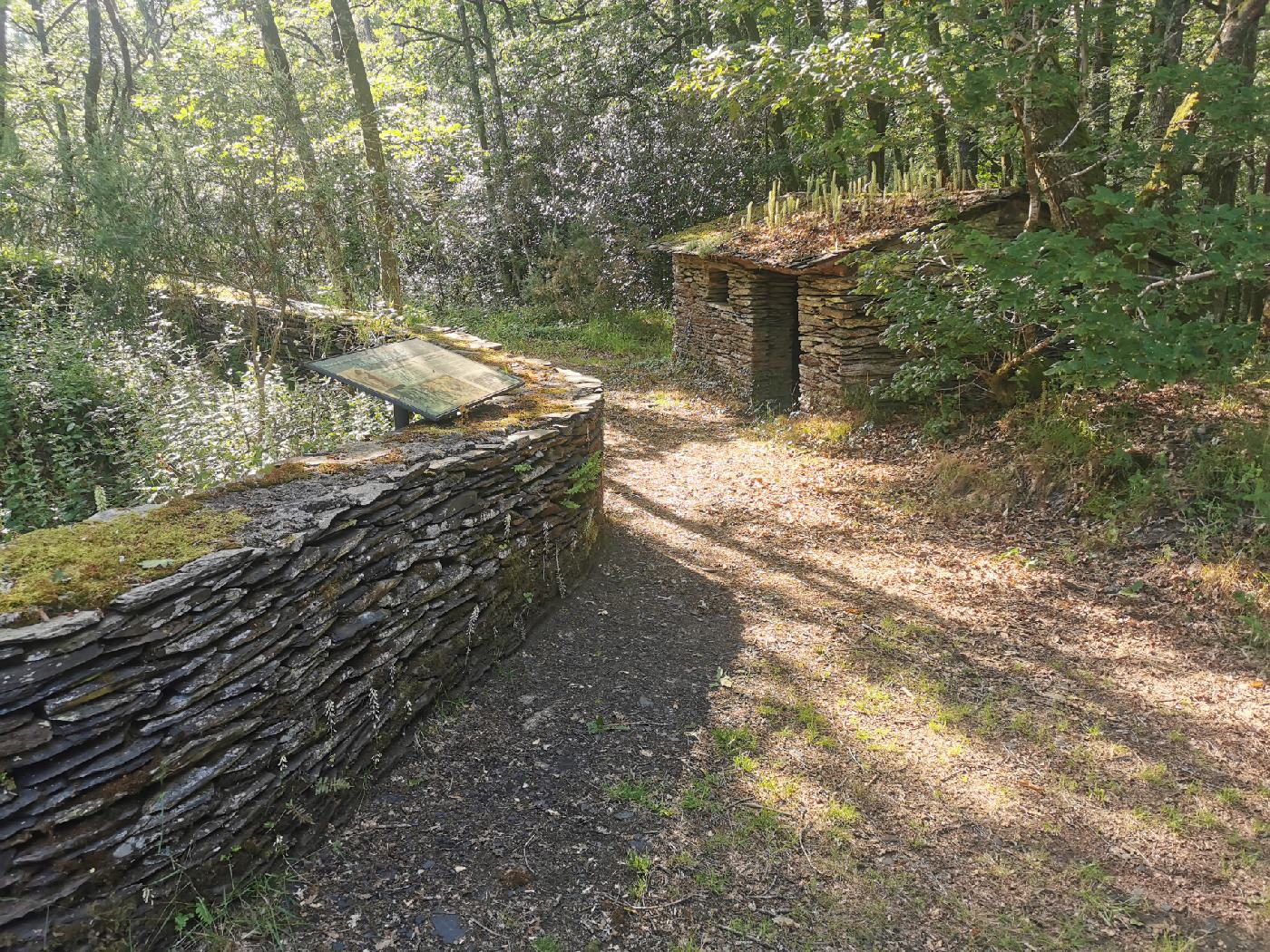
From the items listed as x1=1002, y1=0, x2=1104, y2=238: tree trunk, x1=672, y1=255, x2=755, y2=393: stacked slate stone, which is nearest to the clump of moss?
x1=1002, y1=0, x2=1104, y2=238: tree trunk

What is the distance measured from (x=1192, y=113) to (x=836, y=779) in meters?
5.85

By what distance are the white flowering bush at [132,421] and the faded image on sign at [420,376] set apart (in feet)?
1.77

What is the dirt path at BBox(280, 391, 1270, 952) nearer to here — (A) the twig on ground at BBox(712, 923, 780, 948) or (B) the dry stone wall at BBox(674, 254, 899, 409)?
(A) the twig on ground at BBox(712, 923, 780, 948)

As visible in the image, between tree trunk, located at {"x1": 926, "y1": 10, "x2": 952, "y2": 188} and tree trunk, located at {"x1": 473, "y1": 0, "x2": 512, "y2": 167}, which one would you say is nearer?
tree trunk, located at {"x1": 926, "y1": 10, "x2": 952, "y2": 188}

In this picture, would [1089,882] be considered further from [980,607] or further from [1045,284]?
[1045,284]

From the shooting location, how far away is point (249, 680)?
9.30 ft

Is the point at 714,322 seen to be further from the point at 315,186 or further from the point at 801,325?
the point at 315,186

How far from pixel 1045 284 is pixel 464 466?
398 centimetres

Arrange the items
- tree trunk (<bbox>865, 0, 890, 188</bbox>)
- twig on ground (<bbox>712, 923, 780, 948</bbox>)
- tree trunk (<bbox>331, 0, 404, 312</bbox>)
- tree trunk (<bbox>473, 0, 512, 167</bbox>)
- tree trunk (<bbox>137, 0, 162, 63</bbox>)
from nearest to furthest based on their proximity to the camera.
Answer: twig on ground (<bbox>712, 923, 780, 948</bbox>), tree trunk (<bbox>865, 0, 890, 188</bbox>), tree trunk (<bbox>331, 0, 404, 312</bbox>), tree trunk (<bbox>473, 0, 512, 167</bbox>), tree trunk (<bbox>137, 0, 162, 63</bbox>)

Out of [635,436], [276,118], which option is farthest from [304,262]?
[635,436]

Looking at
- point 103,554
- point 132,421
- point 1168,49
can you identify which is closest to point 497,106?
point 1168,49

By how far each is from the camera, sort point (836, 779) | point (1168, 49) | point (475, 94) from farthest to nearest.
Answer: point (475, 94) < point (1168, 49) < point (836, 779)

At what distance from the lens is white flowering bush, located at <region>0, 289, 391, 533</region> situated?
16.2ft

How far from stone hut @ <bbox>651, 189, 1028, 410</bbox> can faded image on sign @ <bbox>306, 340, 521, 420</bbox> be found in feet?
14.4
